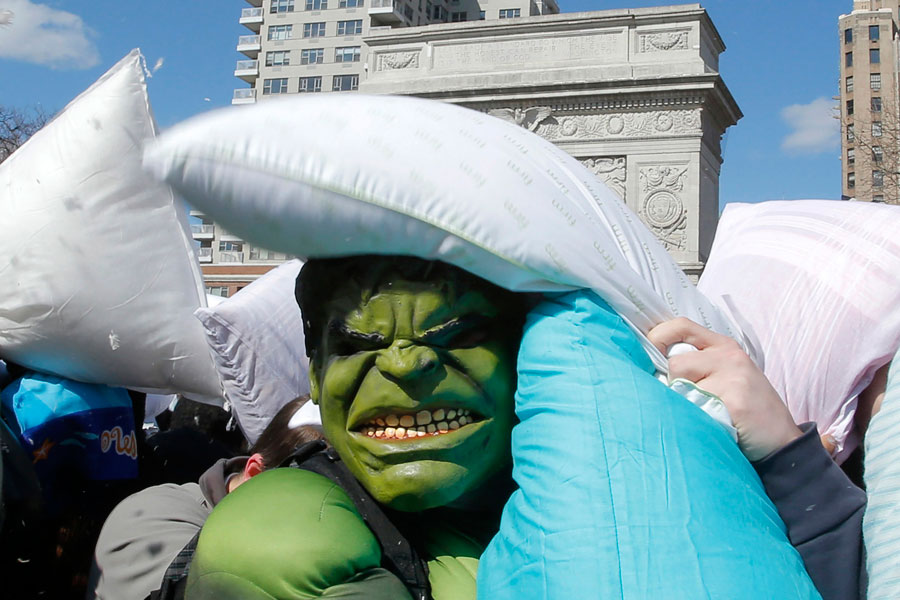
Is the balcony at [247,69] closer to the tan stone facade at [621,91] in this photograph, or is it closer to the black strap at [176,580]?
the tan stone facade at [621,91]

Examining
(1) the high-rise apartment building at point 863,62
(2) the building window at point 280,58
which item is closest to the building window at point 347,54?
(2) the building window at point 280,58

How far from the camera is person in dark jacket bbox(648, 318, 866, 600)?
3.57 ft

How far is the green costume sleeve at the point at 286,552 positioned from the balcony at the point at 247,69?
56.2 metres

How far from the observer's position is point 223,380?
7.61 ft

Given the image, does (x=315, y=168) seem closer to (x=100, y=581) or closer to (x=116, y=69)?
(x=100, y=581)

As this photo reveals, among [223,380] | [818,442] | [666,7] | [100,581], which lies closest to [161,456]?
[223,380]

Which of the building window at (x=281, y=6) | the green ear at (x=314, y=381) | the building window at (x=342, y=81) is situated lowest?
the green ear at (x=314, y=381)

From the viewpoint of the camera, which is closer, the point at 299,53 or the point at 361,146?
the point at 361,146

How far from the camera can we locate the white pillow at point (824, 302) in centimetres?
135

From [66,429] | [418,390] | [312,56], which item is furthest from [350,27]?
[418,390]

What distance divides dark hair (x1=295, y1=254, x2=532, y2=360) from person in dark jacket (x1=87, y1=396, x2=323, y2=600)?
0.67 m

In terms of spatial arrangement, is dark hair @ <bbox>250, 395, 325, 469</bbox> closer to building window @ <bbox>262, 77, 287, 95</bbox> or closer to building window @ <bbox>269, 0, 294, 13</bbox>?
building window @ <bbox>262, 77, 287, 95</bbox>

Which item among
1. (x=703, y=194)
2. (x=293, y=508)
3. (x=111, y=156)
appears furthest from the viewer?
(x=703, y=194)

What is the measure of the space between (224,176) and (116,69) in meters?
1.34
